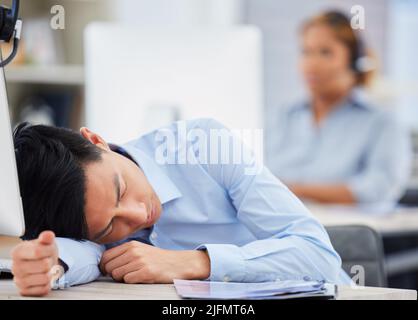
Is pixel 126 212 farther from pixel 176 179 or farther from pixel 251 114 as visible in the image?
pixel 251 114

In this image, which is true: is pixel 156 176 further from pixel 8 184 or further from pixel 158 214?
pixel 8 184

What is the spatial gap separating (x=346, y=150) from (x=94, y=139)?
286 cm

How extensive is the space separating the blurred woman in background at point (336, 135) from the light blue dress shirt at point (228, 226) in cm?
184

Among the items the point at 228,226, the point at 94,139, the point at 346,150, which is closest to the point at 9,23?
the point at 94,139

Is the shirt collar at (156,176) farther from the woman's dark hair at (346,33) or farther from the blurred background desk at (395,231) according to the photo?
the woman's dark hair at (346,33)

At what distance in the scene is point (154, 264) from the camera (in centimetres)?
115

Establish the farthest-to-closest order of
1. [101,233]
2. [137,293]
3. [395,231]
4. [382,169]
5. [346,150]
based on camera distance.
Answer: [346,150] → [382,169] → [395,231] → [101,233] → [137,293]

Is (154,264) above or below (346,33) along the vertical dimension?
below

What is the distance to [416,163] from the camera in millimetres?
4508

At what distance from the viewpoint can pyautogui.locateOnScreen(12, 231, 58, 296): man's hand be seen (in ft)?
3.44

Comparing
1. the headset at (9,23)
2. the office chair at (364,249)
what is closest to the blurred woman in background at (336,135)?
the office chair at (364,249)

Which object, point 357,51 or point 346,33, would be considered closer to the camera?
point 346,33

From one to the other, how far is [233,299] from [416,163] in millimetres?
3644

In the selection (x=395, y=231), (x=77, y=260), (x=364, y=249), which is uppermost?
(x=77, y=260)
